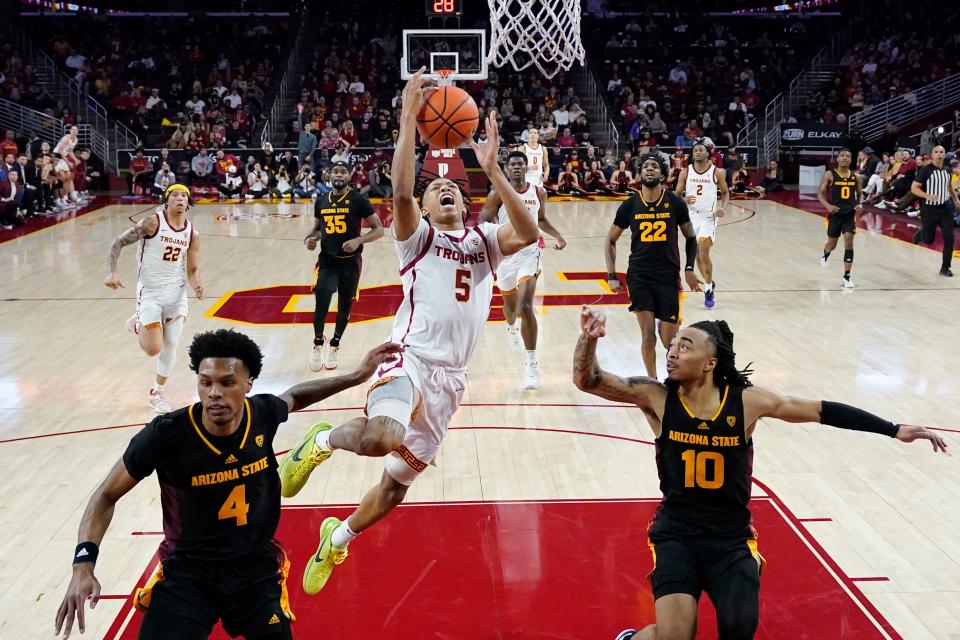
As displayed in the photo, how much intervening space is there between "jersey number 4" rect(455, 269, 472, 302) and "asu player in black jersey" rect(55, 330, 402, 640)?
4.70ft

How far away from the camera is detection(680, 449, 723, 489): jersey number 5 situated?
4129 millimetres

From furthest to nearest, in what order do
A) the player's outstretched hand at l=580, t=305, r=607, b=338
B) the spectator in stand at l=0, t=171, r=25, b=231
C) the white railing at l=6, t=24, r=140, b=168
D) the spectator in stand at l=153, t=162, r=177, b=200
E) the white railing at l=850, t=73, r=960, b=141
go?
1. the white railing at l=850, t=73, r=960, b=141
2. the white railing at l=6, t=24, r=140, b=168
3. the spectator in stand at l=153, t=162, r=177, b=200
4. the spectator in stand at l=0, t=171, r=25, b=231
5. the player's outstretched hand at l=580, t=305, r=607, b=338

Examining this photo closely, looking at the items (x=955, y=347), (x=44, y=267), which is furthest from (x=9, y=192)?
(x=955, y=347)

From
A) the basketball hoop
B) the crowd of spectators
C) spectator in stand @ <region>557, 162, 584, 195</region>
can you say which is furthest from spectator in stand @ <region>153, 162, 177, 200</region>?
spectator in stand @ <region>557, 162, 584, 195</region>

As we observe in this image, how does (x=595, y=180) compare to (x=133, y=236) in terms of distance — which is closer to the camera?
(x=133, y=236)

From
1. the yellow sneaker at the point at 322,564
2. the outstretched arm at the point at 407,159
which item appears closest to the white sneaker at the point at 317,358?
the yellow sneaker at the point at 322,564

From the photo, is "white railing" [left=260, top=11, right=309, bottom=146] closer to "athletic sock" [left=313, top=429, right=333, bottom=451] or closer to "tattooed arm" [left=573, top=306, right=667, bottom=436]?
"athletic sock" [left=313, top=429, right=333, bottom=451]

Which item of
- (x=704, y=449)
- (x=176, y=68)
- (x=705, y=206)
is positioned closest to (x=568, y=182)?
(x=176, y=68)

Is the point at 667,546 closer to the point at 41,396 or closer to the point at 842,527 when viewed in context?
the point at 842,527

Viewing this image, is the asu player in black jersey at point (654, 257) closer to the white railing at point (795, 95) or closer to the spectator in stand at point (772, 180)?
the spectator in stand at point (772, 180)

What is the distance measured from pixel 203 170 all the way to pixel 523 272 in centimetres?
1698

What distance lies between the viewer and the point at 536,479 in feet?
21.4

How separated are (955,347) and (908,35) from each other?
22848mm

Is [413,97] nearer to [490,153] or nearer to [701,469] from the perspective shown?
[490,153]
